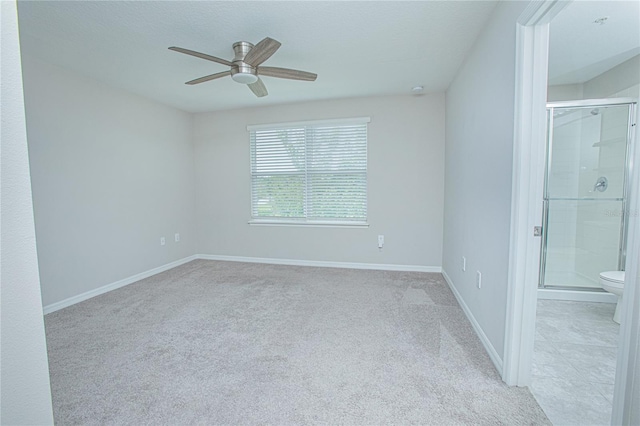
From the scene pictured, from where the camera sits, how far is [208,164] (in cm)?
441

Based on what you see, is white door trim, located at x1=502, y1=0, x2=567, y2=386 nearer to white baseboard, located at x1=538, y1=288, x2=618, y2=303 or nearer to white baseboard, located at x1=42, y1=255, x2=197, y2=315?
white baseboard, located at x1=538, y1=288, x2=618, y2=303

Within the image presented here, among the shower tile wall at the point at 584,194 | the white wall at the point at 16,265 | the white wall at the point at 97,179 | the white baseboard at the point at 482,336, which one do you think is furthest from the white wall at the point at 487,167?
the white wall at the point at 97,179

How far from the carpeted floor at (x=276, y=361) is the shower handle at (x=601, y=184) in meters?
1.93

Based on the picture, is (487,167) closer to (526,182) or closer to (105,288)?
(526,182)

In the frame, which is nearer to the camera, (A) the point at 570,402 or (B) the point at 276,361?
(A) the point at 570,402

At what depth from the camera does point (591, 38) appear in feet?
7.50

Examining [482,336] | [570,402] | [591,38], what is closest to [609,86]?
[591,38]

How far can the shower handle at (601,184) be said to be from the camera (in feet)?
9.48

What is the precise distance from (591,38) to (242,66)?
287 cm

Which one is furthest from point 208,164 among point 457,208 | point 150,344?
point 457,208

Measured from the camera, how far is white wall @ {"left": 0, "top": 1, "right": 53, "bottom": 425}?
0.61 m

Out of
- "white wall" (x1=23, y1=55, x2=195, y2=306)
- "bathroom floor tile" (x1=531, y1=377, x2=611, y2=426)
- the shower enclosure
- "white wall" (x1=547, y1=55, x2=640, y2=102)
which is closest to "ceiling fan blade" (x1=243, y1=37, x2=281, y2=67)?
"white wall" (x1=23, y1=55, x2=195, y2=306)

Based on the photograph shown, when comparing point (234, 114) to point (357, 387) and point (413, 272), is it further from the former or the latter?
point (357, 387)

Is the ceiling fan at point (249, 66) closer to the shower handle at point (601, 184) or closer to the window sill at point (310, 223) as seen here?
the window sill at point (310, 223)
